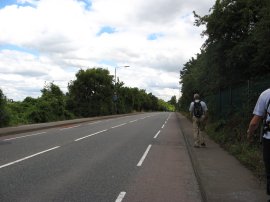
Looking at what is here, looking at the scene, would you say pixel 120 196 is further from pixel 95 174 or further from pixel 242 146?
pixel 242 146

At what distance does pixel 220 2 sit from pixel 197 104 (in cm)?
707

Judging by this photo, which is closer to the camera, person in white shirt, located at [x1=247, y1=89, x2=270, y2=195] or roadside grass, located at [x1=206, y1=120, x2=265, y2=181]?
person in white shirt, located at [x1=247, y1=89, x2=270, y2=195]

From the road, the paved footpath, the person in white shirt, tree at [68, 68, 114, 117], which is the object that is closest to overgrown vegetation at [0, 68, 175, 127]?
tree at [68, 68, 114, 117]

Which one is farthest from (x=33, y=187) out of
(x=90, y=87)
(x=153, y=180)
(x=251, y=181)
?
(x=90, y=87)

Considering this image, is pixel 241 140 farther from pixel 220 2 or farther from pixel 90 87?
pixel 90 87

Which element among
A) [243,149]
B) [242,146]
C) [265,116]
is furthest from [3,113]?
[265,116]

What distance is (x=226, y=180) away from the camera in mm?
9477

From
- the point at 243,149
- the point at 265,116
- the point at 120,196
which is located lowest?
the point at 120,196

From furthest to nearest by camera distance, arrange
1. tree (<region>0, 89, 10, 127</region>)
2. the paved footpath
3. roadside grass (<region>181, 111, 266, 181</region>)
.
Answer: tree (<region>0, 89, 10, 127</region>) → roadside grass (<region>181, 111, 266, 181</region>) → the paved footpath

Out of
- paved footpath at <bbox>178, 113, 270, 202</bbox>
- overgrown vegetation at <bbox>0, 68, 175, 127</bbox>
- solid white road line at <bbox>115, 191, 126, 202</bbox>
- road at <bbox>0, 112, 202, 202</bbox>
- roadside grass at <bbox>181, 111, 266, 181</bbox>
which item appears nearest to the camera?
solid white road line at <bbox>115, 191, 126, 202</bbox>

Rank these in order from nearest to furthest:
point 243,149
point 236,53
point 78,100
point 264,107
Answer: point 264,107 → point 243,149 → point 236,53 → point 78,100

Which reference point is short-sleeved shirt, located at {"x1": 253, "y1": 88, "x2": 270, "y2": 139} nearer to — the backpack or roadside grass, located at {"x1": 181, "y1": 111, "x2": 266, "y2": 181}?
roadside grass, located at {"x1": 181, "y1": 111, "x2": 266, "y2": 181}

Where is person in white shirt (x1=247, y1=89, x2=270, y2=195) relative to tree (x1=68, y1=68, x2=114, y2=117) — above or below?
below

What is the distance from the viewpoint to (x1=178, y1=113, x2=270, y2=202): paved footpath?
7.80 meters
